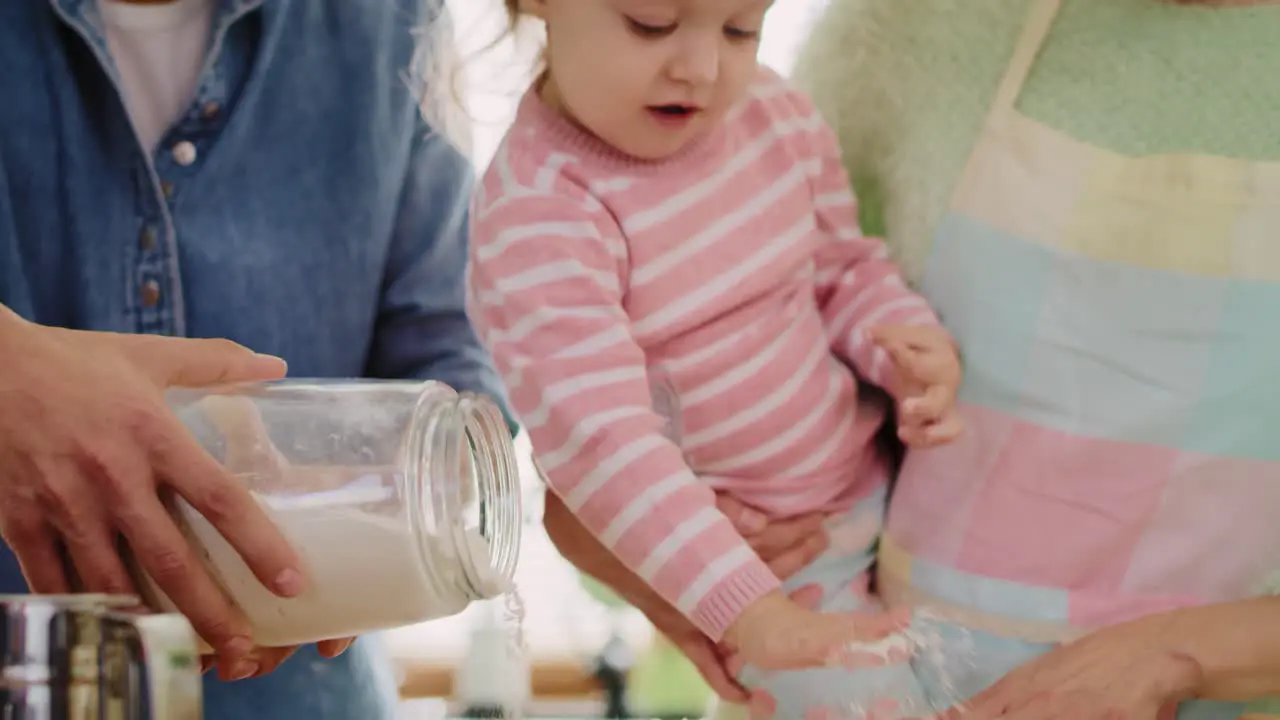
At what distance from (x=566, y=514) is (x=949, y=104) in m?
0.41

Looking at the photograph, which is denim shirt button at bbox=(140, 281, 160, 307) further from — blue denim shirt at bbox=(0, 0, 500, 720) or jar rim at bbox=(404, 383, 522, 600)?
jar rim at bbox=(404, 383, 522, 600)

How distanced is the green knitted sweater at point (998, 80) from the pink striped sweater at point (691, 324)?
0.05 meters

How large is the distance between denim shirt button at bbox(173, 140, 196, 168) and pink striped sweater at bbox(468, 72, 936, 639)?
212 mm

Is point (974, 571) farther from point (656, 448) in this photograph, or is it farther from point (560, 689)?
point (560, 689)

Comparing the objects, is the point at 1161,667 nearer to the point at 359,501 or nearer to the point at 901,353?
the point at 901,353

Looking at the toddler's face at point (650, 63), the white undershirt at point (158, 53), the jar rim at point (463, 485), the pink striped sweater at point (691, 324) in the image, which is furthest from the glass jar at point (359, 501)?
the white undershirt at point (158, 53)

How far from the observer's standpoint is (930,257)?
860 millimetres

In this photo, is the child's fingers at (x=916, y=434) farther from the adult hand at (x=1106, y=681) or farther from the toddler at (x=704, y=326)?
the adult hand at (x=1106, y=681)

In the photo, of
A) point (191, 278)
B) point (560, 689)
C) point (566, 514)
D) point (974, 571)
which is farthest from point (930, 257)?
point (560, 689)

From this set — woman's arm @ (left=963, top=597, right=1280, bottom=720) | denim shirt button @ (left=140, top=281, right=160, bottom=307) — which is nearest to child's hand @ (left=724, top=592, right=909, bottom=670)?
woman's arm @ (left=963, top=597, right=1280, bottom=720)

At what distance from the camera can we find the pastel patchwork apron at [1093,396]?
2.43ft

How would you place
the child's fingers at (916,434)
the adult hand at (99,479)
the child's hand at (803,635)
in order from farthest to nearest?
the child's fingers at (916,434), the child's hand at (803,635), the adult hand at (99,479)

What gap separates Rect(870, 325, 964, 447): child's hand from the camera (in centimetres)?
78

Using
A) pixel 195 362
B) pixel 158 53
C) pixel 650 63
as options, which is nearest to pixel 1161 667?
pixel 650 63
